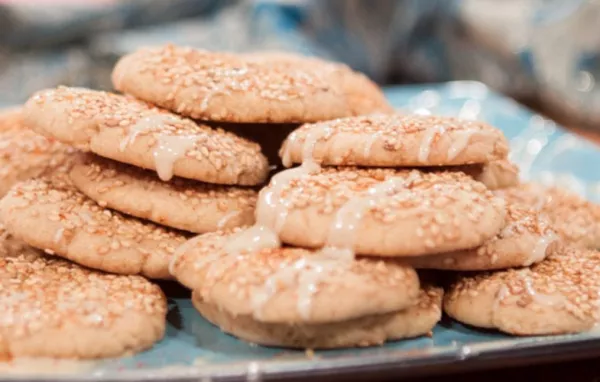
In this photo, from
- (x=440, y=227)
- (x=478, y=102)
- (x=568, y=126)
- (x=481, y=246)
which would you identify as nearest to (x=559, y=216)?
(x=481, y=246)

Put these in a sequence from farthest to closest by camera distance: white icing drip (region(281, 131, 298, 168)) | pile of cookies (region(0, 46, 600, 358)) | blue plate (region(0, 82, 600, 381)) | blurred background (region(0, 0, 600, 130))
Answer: blurred background (region(0, 0, 600, 130)) < white icing drip (region(281, 131, 298, 168)) < pile of cookies (region(0, 46, 600, 358)) < blue plate (region(0, 82, 600, 381))

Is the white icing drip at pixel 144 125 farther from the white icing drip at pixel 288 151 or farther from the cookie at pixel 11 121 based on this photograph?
the cookie at pixel 11 121

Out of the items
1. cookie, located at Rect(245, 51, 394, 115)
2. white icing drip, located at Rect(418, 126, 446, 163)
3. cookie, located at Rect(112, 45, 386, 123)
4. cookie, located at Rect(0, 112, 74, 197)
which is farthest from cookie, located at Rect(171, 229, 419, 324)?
cookie, located at Rect(245, 51, 394, 115)

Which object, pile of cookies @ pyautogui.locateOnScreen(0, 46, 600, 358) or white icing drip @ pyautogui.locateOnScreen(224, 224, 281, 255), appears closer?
pile of cookies @ pyautogui.locateOnScreen(0, 46, 600, 358)

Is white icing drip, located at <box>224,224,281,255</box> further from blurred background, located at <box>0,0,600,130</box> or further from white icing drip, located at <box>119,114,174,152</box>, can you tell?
blurred background, located at <box>0,0,600,130</box>

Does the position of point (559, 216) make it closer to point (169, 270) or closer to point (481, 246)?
point (481, 246)

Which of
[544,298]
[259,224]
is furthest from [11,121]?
[544,298]
